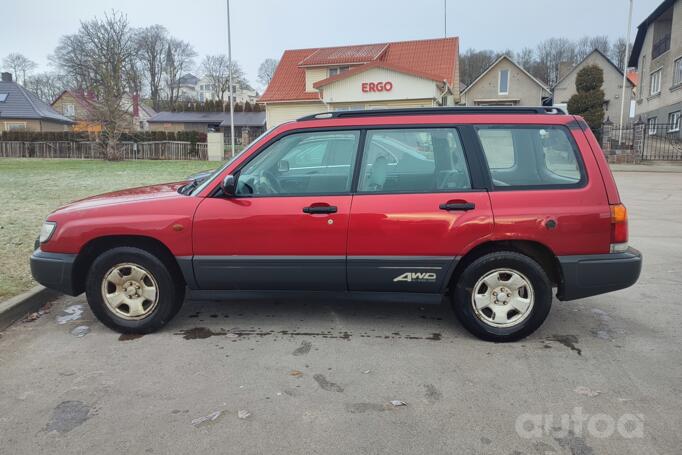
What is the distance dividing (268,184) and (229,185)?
325 millimetres

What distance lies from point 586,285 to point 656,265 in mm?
3404

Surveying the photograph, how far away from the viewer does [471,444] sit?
2.77 meters

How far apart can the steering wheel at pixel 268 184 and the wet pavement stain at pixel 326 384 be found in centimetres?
150

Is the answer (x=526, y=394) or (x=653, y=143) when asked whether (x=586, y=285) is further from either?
(x=653, y=143)

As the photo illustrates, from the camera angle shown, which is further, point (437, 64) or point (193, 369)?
point (437, 64)

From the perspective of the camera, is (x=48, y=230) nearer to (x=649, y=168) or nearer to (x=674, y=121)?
(x=649, y=168)

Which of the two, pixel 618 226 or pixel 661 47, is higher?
pixel 661 47

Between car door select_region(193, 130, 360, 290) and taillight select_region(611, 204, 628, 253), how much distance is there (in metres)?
2.01

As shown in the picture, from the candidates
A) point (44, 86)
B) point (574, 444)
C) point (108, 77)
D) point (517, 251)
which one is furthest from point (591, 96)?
point (44, 86)

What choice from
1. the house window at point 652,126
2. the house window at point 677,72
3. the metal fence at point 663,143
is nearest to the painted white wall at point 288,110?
the metal fence at point 663,143

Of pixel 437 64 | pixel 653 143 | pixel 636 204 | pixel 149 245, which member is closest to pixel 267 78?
pixel 437 64

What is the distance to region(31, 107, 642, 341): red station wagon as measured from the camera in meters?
3.95

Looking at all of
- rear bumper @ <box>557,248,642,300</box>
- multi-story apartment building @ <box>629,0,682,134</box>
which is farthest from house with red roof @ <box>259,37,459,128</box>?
rear bumper @ <box>557,248,642,300</box>

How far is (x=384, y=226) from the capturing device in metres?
3.98
